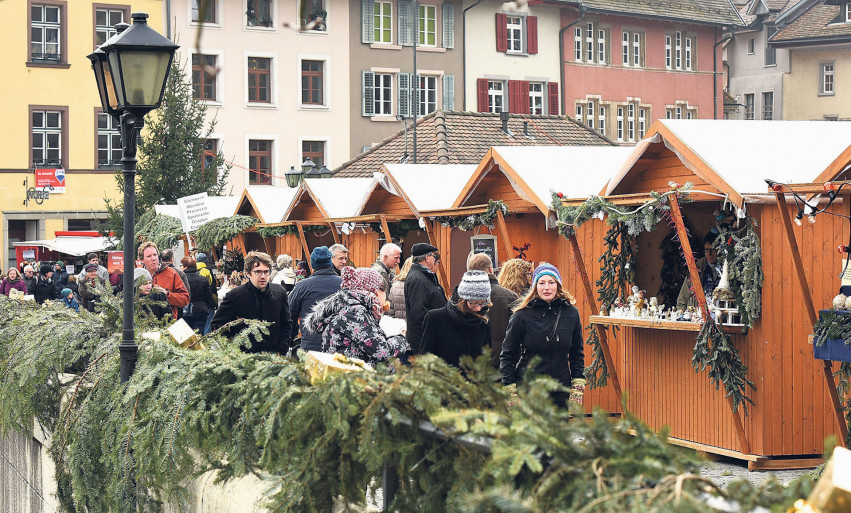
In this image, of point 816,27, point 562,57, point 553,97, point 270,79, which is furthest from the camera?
point 816,27

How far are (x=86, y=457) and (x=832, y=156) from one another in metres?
5.90

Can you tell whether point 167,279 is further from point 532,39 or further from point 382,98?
point 532,39

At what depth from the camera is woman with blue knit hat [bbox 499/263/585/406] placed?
7773mm

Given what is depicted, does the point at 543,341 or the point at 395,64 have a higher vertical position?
the point at 395,64

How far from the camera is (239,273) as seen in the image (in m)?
23.3

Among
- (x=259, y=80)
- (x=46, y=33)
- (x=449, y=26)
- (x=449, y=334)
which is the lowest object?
(x=449, y=334)

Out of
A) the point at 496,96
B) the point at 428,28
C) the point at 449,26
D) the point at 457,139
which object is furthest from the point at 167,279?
the point at 496,96

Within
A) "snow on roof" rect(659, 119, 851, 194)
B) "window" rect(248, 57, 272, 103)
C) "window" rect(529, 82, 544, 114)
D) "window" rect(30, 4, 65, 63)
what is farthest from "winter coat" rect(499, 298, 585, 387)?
"window" rect(529, 82, 544, 114)

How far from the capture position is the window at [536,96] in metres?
47.7

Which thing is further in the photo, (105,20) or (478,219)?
(105,20)

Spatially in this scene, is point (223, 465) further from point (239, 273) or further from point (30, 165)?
point (30, 165)

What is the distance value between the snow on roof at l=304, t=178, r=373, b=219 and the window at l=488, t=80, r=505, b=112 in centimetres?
2657

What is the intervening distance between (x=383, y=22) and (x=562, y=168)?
3357 cm

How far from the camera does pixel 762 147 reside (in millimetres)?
9688
